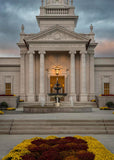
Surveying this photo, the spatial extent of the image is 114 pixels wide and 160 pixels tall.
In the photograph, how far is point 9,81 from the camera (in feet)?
142

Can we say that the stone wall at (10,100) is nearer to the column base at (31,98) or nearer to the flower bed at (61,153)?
the column base at (31,98)

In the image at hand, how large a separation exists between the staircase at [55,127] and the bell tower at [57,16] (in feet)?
105

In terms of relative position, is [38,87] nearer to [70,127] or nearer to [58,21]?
[58,21]

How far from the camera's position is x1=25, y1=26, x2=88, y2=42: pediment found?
38.2 metres

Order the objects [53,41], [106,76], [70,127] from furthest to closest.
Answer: [106,76], [53,41], [70,127]

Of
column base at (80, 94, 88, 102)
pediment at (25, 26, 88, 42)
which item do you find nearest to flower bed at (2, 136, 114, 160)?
column base at (80, 94, 88, 102)

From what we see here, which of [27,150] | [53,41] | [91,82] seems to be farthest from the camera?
[91,82]

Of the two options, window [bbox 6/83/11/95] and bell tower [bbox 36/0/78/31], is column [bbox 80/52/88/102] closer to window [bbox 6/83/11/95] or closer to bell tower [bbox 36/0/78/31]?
bell tower [bbox 36/0/78/31]

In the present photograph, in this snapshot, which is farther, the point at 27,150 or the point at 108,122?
the point at 108,122

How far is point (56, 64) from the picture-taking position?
41.0 m

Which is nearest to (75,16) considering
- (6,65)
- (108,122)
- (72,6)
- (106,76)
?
(72,6)

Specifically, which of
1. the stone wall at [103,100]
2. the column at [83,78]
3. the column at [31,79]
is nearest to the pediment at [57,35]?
the column at [83,78]

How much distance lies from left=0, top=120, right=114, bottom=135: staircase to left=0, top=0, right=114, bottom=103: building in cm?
2226

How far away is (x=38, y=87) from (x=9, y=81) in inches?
254
